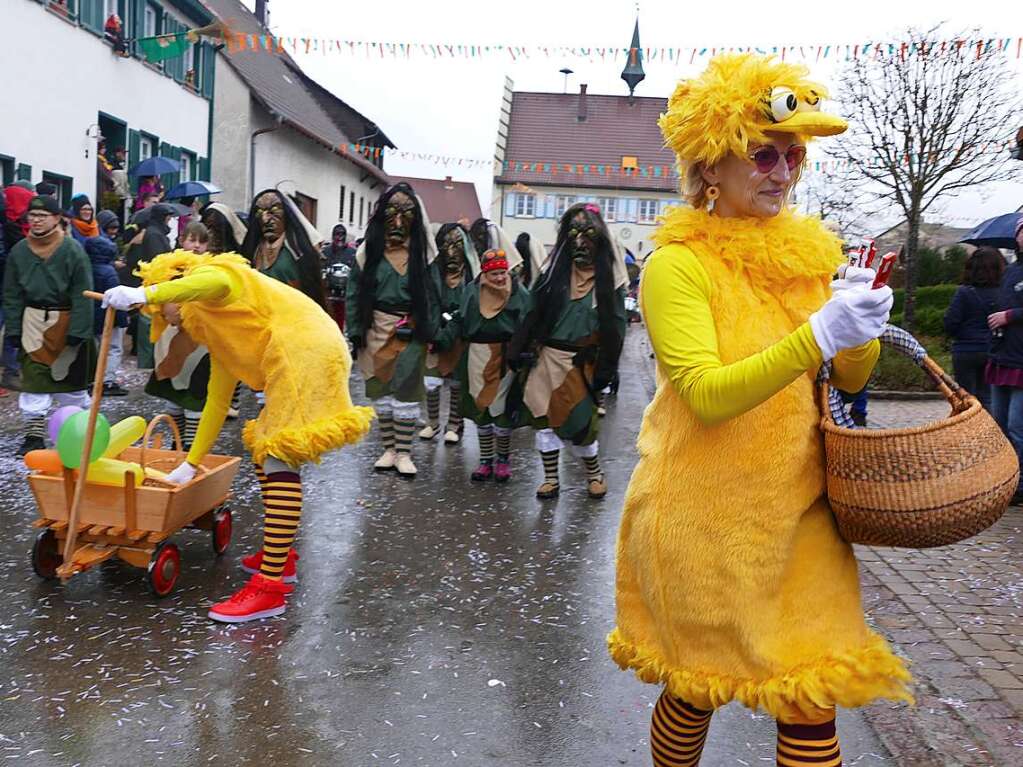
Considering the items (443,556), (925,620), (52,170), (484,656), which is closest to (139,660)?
(484,656)

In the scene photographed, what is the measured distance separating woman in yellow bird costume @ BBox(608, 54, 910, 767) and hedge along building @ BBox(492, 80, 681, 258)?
45240mm

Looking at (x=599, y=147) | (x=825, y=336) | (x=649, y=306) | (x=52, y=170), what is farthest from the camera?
(x=599, y=147)

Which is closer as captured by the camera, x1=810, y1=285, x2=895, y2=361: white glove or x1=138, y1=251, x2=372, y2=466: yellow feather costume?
x1=810, y1=285, x2=895, y2=361: white glove

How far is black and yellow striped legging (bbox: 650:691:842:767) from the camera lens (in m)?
2.33

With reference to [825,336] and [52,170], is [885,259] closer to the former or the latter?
[825,336]

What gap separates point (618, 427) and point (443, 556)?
519 centimetres

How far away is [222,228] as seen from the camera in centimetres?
734

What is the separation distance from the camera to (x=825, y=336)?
201cm

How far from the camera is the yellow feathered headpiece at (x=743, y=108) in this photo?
91.0 inches

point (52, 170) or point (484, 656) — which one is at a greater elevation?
point (52, 170)

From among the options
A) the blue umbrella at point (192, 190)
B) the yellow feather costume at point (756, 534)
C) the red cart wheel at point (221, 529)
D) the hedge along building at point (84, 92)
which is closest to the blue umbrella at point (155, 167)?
the blue umbrella at point (192, 190)

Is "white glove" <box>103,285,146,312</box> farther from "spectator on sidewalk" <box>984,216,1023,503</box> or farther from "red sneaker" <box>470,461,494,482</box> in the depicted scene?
"spectator on sidewalk" <box>984,216,1023,503</box>

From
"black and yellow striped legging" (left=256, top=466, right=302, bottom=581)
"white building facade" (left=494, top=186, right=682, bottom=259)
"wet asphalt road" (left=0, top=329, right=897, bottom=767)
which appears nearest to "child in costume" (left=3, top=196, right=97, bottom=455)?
"wet asphalt road" (left=0, top=329, right=897, bottom=767)

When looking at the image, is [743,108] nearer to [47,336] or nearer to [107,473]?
[107,473]
